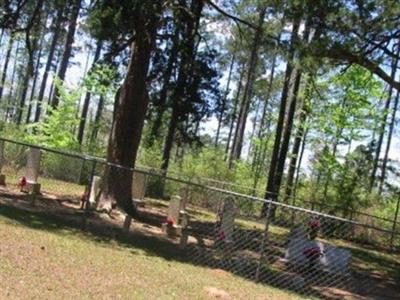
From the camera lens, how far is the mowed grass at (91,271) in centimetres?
754

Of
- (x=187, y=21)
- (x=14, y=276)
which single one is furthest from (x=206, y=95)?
(x=14, y=276)

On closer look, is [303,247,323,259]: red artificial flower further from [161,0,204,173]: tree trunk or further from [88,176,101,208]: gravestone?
[161,0,204,173]: tree trunk

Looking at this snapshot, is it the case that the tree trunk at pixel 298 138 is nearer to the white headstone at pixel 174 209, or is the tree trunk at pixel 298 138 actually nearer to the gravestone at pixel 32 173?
the white headstone at pixel 174 209

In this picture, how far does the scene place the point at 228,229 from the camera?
43.5 ft

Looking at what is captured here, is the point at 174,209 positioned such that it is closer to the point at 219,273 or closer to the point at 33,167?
the point at 219,273

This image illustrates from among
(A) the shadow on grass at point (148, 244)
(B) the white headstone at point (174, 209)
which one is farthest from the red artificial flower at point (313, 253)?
(B) the white headstone at point (174, 209)

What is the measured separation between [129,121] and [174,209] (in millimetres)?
2836

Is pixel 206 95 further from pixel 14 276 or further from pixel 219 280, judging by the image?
pixel 14 276

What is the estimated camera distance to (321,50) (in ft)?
41.8

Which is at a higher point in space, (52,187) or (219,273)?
(52,187)

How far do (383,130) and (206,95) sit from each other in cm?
933

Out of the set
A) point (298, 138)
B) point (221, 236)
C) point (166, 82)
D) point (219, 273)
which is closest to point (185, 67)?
point (166, 82)

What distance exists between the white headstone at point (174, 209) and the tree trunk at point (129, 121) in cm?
155

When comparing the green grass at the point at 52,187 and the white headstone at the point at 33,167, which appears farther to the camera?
the green grass at the point at 52,187
